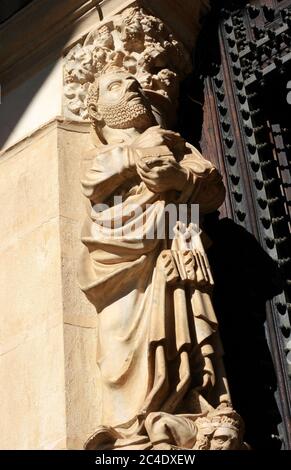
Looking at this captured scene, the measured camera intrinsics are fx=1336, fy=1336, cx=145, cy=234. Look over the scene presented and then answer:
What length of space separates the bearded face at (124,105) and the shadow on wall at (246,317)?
663 millimetres

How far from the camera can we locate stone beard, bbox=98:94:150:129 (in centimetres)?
675

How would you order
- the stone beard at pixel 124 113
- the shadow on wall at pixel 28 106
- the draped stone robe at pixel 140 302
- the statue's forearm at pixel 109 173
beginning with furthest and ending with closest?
the shadow on wall at pixel 28 106
the stone beard at pixel 124 113
the statue's forearm at pixel 109 173
the draped stone robe at pixel 140 302

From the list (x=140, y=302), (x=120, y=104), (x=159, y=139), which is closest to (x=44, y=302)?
(x=140, y=302)

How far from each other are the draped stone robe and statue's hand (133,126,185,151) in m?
0.07

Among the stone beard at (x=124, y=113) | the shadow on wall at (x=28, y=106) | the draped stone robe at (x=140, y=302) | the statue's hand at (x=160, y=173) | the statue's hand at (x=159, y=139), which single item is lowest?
the draped stone robe at (x=140, y=302)

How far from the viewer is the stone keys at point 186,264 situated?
6109 millimetres

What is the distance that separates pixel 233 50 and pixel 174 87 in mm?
577

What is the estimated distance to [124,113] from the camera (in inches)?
267

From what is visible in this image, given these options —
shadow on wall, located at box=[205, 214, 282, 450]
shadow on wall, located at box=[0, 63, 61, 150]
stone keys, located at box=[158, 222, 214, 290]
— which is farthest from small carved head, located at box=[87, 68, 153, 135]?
stone keys, located at box=[158, 222, 214, 290]

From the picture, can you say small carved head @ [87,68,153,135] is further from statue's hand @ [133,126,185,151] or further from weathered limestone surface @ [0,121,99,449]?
weathered limestone surface @ [0,121,99,449]

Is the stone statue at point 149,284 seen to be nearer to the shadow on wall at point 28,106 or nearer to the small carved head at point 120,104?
the small carved head at point 120,104

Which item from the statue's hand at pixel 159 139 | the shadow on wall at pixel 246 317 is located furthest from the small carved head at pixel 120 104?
the shadow on wall at pixel 246 317
